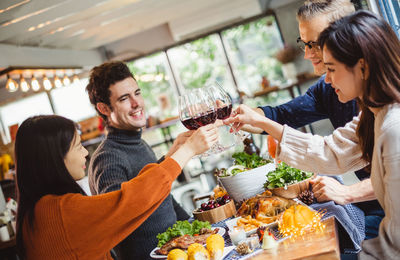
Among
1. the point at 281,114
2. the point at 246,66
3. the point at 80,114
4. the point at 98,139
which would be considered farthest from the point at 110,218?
the point at 246,66

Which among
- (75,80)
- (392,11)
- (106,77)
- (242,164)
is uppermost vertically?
(75,80)

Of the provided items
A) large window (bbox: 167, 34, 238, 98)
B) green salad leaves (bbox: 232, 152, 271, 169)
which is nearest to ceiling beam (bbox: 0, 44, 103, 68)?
large window (bbox: 167, 34, 238, 98)

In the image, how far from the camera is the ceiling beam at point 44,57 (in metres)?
6.54

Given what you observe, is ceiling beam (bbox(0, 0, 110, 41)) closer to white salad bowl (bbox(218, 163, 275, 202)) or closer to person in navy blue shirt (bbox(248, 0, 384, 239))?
person in navy blue shirt (bbox(248, 0, 384, 239))

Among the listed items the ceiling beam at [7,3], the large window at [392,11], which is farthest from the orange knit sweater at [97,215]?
the ceiling beam at [7,3]

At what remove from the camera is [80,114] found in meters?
9.67

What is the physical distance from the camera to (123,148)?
222 centimetres

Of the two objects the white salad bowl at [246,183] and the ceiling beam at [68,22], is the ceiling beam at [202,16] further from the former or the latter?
the white salad bowl at [246,183]

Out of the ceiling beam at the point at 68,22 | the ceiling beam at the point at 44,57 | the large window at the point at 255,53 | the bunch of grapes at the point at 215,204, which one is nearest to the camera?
the bunch of grapes at the point at 215,204

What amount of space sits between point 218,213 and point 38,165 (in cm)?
79

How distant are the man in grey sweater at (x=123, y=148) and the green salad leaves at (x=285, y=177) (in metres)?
0.68

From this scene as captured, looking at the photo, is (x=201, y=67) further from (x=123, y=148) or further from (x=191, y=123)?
(x=191, y=123)

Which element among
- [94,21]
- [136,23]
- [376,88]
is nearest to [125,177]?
[376,88]

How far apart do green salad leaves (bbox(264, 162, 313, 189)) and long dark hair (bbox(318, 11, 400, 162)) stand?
564 millimetres
